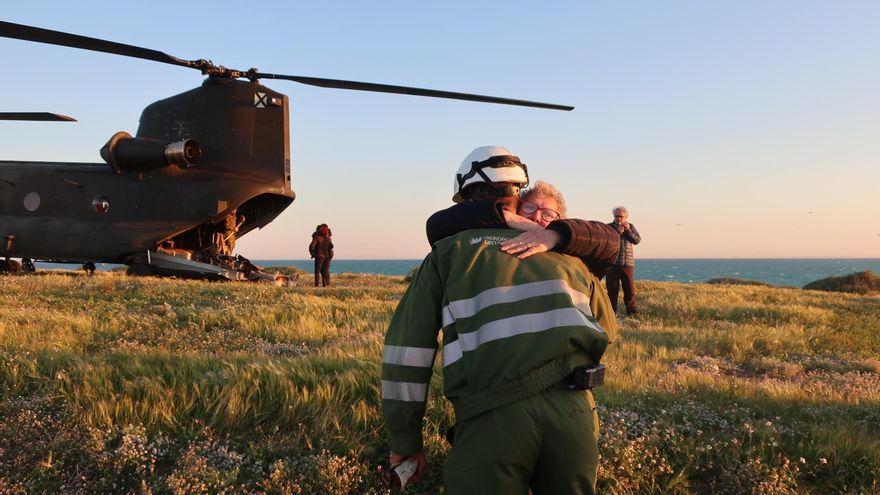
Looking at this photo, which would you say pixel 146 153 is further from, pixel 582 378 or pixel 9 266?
pixel 582 378

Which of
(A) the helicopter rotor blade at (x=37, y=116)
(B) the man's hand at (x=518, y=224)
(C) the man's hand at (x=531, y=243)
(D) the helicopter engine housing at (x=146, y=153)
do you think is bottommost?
(C) the man's hand at (x=531, y=243)

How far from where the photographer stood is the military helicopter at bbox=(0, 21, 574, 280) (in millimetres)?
15539

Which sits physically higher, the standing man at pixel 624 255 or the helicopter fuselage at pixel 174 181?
the helicopter fuselage at pixel 174 181

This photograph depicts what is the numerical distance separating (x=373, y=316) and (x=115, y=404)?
5310 millimetres

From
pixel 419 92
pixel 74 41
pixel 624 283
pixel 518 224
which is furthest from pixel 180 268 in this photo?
pixel 518 224

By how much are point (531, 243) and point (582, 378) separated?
26.6 inches

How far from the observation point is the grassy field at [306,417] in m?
3.45

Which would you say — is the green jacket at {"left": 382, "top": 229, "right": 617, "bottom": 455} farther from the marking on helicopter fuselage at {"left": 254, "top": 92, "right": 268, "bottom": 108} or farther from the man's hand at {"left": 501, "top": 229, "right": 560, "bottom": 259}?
the marking on helicopter fuselage at {"left": 254, "top": 92, "right": 268, "bottom": 108}

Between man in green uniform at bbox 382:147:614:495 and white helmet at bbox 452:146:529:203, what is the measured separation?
15.0 inches

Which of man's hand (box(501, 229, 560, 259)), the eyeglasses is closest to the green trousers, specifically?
man's hand (box(501, 229, 560, 259))

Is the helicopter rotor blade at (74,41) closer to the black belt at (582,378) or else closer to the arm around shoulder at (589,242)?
the arm around shoulder at (589,242)

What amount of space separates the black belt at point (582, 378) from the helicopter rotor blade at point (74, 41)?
34.3 feet

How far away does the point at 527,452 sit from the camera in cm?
221

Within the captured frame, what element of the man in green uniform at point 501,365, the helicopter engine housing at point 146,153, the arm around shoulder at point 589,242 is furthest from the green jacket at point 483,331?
the helicopter engine housing at point 146,153
